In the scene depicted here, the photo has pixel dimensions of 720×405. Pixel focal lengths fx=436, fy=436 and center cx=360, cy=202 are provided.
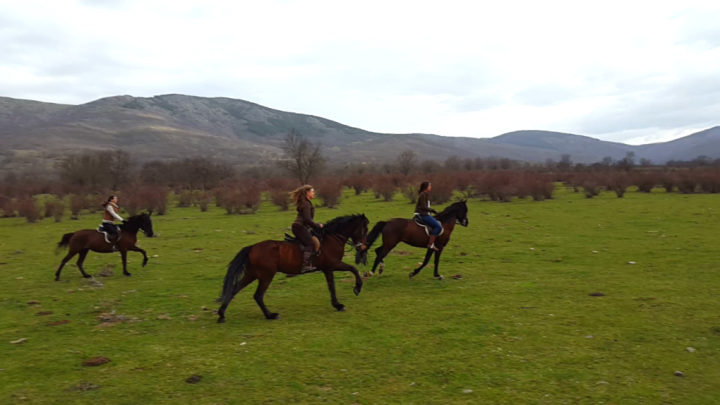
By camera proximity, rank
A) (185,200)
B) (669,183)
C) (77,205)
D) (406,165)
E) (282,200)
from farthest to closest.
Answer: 1. (406,165)
2. (185,200)
3. (669,183)
4. (282,200)
5. (77,205)

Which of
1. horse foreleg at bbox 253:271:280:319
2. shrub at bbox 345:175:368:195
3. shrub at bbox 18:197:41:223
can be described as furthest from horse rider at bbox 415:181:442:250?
shrub at bbox 345:175:368:195

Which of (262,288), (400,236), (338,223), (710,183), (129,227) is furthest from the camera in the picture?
(710,183)

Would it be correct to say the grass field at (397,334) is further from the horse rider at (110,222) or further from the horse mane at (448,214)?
the horse mane at (448,214)

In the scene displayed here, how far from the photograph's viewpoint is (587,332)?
6641 millimetres

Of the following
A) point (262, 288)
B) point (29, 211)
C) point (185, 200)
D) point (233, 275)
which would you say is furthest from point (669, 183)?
point (29, 211)

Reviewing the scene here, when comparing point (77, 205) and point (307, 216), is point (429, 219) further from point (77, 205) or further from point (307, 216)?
point (77, 205)

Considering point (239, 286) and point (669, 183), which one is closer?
point (239, 286)

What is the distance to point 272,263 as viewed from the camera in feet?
24.8

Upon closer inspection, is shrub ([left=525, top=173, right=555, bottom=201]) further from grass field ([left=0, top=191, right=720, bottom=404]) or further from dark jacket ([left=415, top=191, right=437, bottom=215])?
dark jacket ([left=415, top=191, right=437, bottom=215])

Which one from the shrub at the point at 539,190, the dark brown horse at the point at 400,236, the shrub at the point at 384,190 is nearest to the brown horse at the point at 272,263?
the dark brown horse at the point at 400,236

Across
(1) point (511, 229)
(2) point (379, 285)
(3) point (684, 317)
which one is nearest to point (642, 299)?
(3) point (684, 317)

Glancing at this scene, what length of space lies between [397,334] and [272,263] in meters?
2.45

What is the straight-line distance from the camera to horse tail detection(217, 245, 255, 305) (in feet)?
24.1

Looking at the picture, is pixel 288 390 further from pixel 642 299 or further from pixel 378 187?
pixel 378 187
